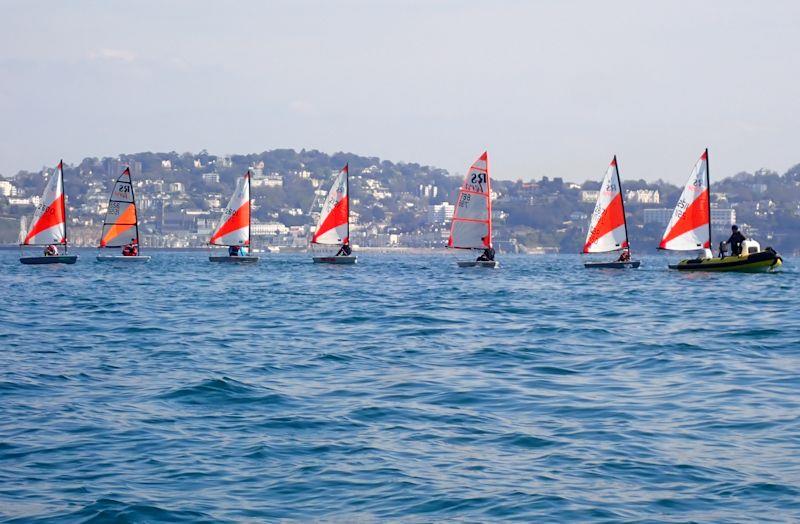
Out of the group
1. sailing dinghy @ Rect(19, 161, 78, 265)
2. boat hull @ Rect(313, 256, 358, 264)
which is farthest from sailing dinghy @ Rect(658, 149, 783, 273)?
sailing dinghy @ Rect(19, 161, 78, 265)

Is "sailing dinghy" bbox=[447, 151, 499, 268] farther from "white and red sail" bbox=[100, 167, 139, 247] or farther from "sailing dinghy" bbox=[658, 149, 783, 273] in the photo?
"white and red sail" bbox=[100, 167, 139, 247]

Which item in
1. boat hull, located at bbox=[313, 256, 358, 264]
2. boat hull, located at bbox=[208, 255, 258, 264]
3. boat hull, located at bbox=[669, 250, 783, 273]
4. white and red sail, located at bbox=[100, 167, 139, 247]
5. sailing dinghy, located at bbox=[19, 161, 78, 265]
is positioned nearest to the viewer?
boat hull, located at bbox=[669, 250, 783, 273]

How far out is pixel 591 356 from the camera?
2100 centimetres

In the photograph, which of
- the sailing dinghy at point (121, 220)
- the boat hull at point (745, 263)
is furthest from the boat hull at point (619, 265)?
the sailing dinghy at point (121, 220)

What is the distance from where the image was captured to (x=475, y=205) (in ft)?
232

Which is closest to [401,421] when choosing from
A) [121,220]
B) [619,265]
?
[619,265]

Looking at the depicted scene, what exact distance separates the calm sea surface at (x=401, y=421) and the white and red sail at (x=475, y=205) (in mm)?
41972

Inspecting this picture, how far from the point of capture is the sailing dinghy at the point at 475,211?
70.6 m

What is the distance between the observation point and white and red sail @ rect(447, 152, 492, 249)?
70.5 m

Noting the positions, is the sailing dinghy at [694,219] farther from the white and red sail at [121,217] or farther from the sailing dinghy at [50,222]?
the sailing dinghy at [50,222]

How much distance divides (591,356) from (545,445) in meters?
8.40

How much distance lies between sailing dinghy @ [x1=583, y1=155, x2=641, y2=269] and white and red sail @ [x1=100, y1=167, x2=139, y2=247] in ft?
105

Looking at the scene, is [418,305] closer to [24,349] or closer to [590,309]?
[590,309]

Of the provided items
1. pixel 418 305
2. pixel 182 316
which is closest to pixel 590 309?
pixel 418 305
